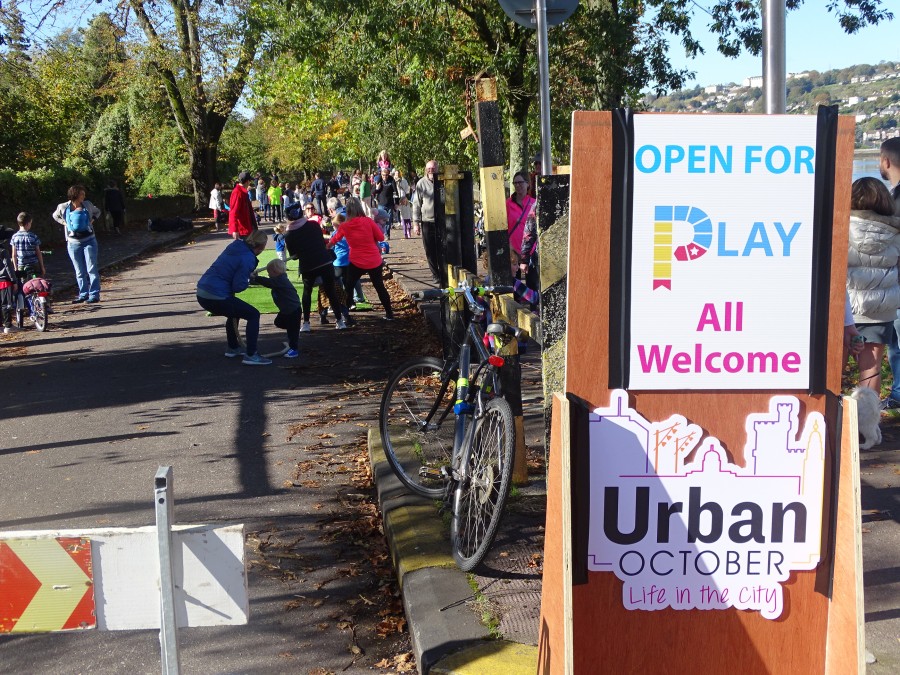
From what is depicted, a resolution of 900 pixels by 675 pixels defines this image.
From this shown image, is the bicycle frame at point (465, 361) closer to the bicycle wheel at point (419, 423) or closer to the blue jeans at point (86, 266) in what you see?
the bicycle wheel at point (419, 423)

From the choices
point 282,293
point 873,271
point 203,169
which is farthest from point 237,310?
point 203,169

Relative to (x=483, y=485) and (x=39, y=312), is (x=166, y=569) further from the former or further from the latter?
(x=39, y=312)

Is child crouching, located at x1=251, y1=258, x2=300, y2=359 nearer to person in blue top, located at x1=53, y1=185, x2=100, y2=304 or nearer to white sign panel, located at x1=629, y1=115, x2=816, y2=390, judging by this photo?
person in blue top, located at x1=53, y1=185, x2=100, y2=304

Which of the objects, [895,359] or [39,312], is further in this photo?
[39,312]

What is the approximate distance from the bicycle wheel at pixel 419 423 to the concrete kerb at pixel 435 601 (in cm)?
14

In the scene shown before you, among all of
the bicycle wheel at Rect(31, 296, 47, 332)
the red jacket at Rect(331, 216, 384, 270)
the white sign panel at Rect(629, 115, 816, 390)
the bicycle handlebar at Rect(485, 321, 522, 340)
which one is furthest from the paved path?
the white sign panel at Rect(629, 115, 816, 390)

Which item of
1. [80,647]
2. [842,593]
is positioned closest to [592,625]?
[842,593]

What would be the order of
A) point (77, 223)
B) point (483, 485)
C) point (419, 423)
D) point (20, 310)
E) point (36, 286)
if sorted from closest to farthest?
1. point (483, 485)
2. point (419, 423)
3. point (36, 286)
4. point (20, 310)
5. point (77, 223)

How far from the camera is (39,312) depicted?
13992 mm

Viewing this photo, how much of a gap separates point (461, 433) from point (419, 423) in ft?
2.45

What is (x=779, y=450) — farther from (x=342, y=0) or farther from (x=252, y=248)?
(x=342, y=0)

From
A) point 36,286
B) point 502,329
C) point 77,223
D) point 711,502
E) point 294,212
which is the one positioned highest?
point 294,212

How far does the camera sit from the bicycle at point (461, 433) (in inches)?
185

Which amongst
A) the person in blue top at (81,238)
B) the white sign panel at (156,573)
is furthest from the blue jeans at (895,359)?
the person in blue top at (81,238)
